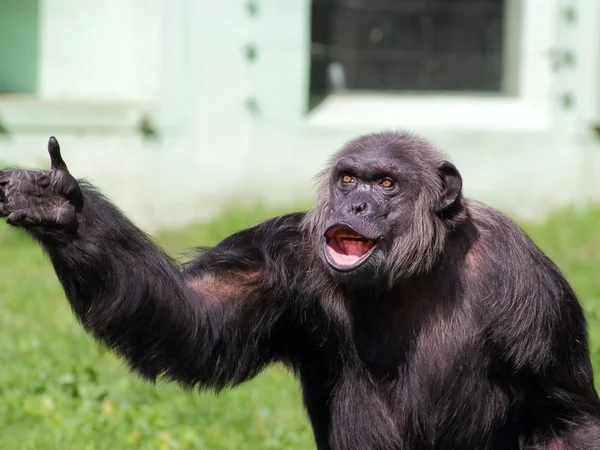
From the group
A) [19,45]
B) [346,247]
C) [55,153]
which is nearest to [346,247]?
[346,247]

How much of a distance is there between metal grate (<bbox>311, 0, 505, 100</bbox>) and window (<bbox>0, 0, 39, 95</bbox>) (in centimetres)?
353

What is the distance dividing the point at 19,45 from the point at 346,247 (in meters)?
10.3

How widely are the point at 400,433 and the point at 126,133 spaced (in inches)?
338

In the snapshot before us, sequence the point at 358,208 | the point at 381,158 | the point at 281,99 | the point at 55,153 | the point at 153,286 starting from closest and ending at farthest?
1. the point at 55,153
2. the point at 153,286
3. the point at 358,208
4. the point at 381,158
5. the point at 281,99

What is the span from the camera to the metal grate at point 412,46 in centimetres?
1477

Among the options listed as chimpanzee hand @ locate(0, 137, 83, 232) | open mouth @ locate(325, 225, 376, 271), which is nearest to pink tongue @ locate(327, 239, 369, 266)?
open mouth @ locate(325, 225, 376, 271)

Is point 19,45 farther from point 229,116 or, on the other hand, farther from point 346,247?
point 346,247

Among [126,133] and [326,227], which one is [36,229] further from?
[126,133]

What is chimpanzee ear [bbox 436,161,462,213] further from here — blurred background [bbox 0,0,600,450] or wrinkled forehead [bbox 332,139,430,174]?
blurred background [bbox 0,0,600,450]

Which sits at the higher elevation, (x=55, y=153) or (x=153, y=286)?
(x=55, y=153)

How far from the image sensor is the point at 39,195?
4.98 metres

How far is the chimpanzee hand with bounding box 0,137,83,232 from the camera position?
493 centimetres

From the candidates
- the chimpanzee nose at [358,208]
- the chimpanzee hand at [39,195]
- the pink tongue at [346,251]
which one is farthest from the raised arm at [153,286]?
the chimpanzee nose at [358,208]

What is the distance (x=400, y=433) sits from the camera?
5840mm
